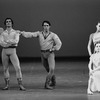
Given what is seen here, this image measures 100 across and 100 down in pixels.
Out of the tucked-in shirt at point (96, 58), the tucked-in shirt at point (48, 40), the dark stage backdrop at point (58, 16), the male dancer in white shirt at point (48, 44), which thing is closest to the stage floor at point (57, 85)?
the male dancer in white shirt at point (48, 44)

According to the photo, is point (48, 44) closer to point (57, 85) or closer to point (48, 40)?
point (48, 40)

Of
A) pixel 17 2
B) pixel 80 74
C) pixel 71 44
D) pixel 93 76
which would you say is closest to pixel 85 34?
pixel 71 44

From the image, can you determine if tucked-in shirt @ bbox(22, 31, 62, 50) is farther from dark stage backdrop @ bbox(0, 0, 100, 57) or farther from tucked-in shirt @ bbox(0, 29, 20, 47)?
dark stage backdrop @ bbox(0, 0, 100, 57)

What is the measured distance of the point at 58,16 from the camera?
18188 mm

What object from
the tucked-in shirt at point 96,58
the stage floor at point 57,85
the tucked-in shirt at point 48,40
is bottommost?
the stage floor at point 57,85

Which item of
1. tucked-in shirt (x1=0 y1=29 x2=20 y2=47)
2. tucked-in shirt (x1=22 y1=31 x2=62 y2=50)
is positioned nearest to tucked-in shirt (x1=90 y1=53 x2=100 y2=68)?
tucked-in shirt (x1=22 y1=31 x2=62 y2=50)

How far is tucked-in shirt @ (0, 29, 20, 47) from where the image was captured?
995 centimetres

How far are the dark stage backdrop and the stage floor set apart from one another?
8.48ft

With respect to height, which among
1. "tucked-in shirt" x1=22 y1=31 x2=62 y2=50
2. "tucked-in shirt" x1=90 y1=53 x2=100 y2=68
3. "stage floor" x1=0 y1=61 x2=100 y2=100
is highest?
"tucked-in shirt" x1=22 y1=31 x2=62 y2=50

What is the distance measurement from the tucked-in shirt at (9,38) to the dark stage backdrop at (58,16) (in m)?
8.02

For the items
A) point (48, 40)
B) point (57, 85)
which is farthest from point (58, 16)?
point (48, 40)

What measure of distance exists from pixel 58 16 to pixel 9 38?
837cm

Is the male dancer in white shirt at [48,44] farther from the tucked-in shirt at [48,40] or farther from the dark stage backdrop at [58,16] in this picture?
the dark stage backdrop at [58,16]

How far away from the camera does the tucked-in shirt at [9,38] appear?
995cm
